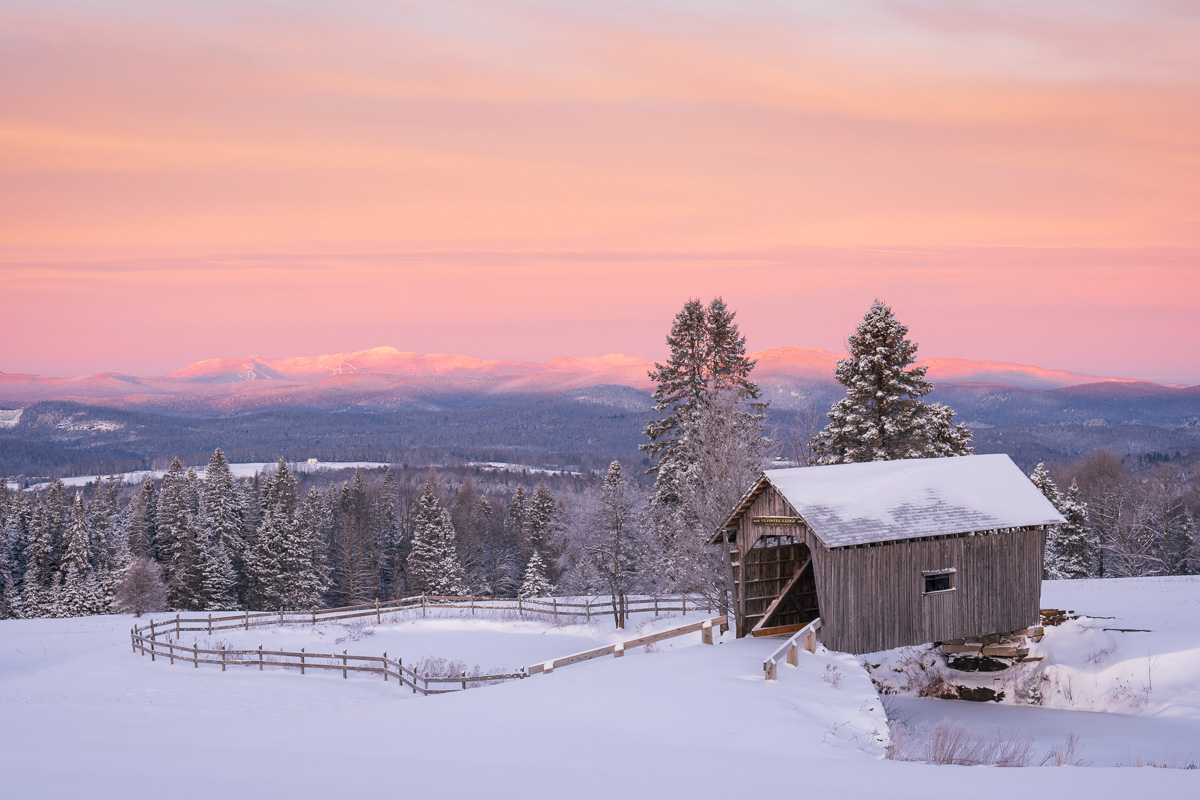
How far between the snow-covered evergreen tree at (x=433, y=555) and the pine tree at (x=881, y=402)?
35.2 m

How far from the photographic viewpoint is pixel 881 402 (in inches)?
1346

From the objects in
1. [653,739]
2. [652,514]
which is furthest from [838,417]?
[653,739]

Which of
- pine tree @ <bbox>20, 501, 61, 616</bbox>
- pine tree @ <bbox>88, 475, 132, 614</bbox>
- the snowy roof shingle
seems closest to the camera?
the snowy roof shingle

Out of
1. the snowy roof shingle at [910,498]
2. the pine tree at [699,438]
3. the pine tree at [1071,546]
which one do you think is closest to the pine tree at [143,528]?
the pine tree at [699,438]

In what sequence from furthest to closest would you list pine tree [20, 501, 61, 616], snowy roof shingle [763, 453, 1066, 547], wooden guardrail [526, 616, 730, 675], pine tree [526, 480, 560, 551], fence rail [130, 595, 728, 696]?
pine tree [526, 480, 560, 551] < pine tree [20, 501, 61, 616] < fence rail [130, 595, 728, 696] < snowy roof shingle [763, 453, 1066, 547] < wooden guardrail [526, 616, 730, 675]

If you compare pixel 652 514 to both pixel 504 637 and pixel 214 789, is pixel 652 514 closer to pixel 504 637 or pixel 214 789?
pixel 504 637

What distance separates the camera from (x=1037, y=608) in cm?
2253

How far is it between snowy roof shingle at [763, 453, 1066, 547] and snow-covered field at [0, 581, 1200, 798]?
3050mm

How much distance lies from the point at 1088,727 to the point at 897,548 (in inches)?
241

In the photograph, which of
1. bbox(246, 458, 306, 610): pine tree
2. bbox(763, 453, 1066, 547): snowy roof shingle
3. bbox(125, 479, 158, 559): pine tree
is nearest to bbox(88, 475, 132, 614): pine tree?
bbox(125, 479, 158, 559): pine tree

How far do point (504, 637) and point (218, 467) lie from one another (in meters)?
40.4

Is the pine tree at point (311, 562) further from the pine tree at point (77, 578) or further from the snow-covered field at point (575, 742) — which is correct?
the snow-covered field at point (575, 742)

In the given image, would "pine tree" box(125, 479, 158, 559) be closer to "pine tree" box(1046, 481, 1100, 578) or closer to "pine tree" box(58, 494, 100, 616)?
"pine tree" box(58, 494, 100, 616)

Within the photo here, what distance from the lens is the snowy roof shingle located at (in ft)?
63.3
